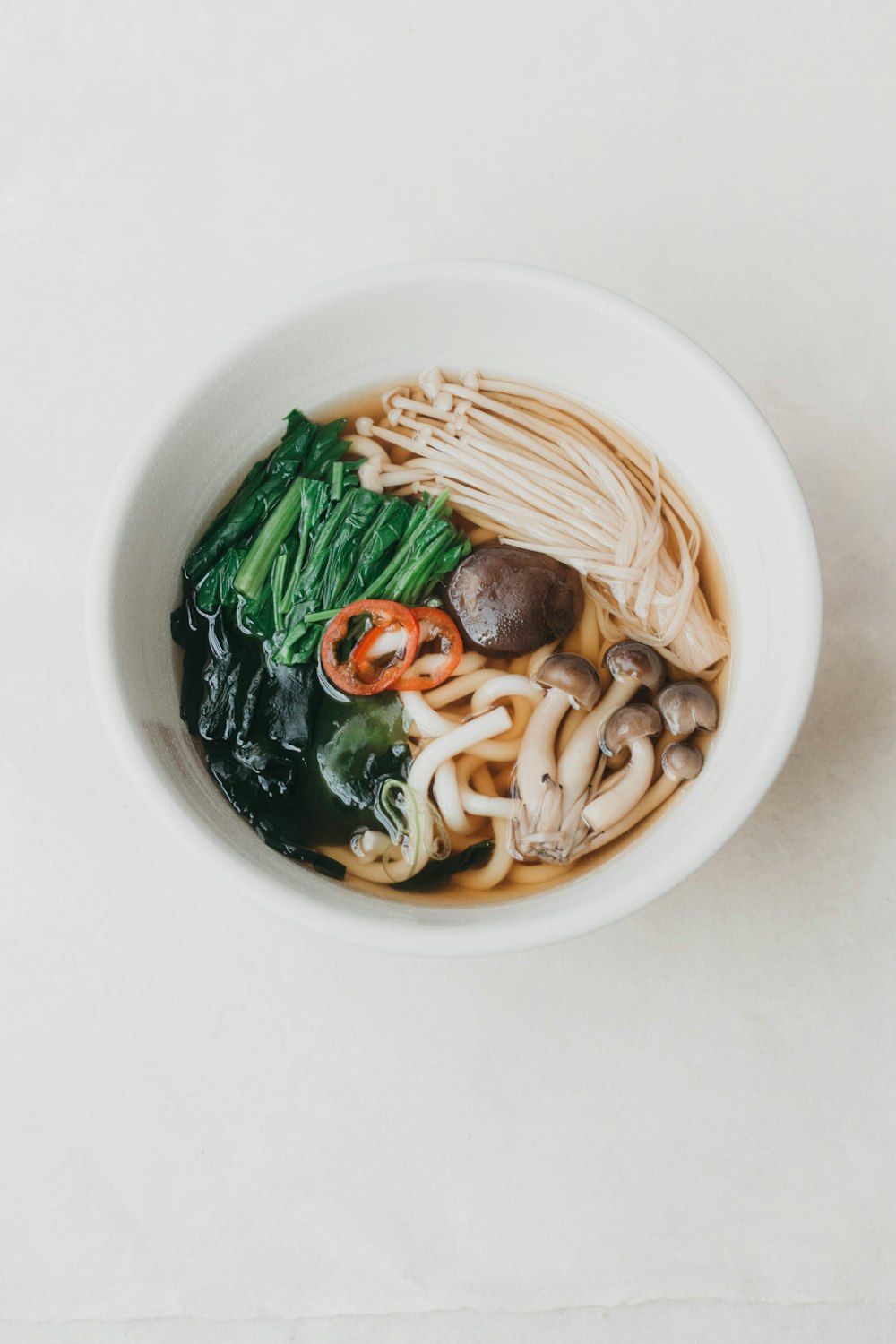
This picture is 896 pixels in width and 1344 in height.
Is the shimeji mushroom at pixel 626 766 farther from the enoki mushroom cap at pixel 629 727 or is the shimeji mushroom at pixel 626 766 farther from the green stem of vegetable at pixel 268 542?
the green stem of vegetable at pixel 268 542

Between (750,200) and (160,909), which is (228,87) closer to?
(750,200)

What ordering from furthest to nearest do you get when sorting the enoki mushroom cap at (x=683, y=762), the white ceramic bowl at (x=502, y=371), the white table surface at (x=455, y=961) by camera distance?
1. the white table surface at (x=455, y=961)
2. the enoki mushroom cap at (x=683, y=762)
3. the white ceramic bowl at (x=502, y=371)

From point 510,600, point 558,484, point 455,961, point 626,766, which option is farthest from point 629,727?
point 455,961

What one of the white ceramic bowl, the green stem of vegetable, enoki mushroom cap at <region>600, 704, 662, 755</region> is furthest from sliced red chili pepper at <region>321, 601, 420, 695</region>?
enoki mushroom cap at <region>600, 704, 662, 755</region>

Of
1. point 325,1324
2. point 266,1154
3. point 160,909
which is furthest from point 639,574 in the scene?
point 325,1324

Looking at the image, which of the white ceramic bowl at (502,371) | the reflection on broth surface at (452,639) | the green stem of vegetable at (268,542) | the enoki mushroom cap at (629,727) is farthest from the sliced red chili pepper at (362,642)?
the enoki mushroom cap at (629,727)

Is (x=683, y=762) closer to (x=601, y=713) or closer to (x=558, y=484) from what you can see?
(x=601, y=713)
